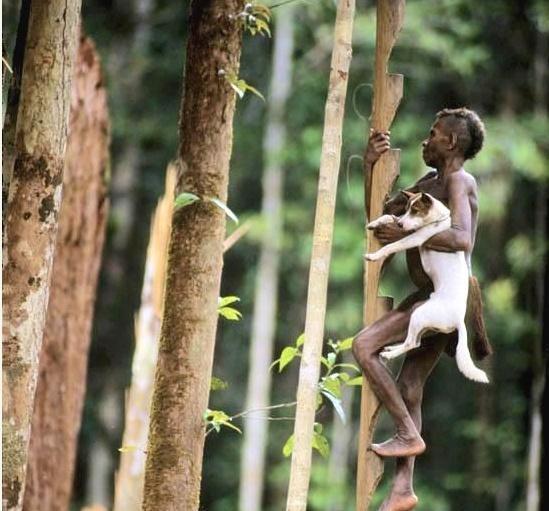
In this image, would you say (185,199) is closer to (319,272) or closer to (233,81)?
(233,81)

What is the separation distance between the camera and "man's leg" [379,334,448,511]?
3832 mm

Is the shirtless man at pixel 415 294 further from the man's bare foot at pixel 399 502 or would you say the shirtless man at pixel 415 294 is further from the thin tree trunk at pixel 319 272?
the thin tree trunk at pixel 319 272

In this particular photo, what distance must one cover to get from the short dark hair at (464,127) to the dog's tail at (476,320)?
1.42 feet

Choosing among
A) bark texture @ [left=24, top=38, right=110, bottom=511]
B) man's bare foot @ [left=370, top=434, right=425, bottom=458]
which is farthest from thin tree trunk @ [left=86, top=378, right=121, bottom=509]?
man's bare foot @ [left=370, top=434, right=425, bottom=458]

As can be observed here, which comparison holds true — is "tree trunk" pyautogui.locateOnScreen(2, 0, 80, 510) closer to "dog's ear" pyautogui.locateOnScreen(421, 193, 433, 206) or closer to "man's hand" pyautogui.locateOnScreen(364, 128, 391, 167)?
"man's hand" pyautogui.locateOnScreen(364, 128, 391, 167)

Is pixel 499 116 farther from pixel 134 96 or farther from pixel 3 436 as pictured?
pixel 3 436

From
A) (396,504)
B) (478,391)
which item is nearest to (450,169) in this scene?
(396,504)

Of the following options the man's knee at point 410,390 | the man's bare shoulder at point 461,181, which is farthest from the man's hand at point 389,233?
the man's knee at point 410,390

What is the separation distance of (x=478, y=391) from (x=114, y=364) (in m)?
4.90

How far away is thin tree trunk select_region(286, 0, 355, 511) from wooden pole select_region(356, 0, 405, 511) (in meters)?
0.17

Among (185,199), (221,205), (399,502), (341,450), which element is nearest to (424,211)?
(221,205)

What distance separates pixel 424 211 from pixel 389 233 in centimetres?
15

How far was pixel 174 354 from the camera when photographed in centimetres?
400

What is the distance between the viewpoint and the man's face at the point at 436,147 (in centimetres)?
384
